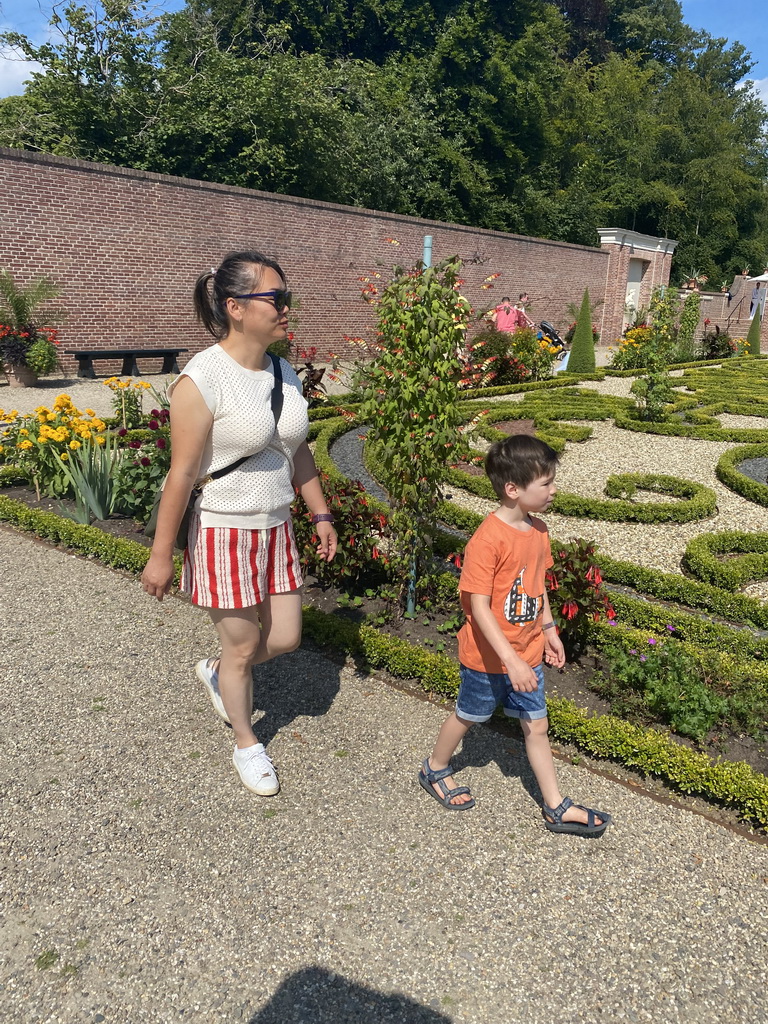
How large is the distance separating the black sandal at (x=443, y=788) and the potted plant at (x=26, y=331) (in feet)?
35.7

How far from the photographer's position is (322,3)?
30.2 m

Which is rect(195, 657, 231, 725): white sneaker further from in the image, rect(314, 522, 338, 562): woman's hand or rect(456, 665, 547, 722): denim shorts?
rect(456, 665, 547, 722): denim shorts

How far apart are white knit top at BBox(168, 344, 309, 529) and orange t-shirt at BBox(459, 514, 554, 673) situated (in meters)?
0.72

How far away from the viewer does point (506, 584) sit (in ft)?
7.71

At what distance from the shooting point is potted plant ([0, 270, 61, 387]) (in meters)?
11.2

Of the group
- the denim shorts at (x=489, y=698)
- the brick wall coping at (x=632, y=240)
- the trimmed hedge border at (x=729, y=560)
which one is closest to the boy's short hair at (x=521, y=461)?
the denim shorts at (x=489, y=698)

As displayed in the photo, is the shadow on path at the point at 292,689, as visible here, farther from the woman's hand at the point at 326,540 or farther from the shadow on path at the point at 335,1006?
the shadow on path at the point at 335,1006

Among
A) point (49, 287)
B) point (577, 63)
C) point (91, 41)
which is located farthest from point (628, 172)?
point (49, 287)

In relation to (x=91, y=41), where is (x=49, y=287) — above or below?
below

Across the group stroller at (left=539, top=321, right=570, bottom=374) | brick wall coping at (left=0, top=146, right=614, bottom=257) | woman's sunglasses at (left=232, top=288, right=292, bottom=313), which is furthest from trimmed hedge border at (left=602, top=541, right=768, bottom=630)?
stroller at (left=539, top=321, right=570, bottom=374)

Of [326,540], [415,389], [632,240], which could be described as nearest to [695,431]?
[415,389]

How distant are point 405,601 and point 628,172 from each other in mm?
40088

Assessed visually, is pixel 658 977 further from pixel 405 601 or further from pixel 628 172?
pixel 628 172

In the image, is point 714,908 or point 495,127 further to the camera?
point 495,127
